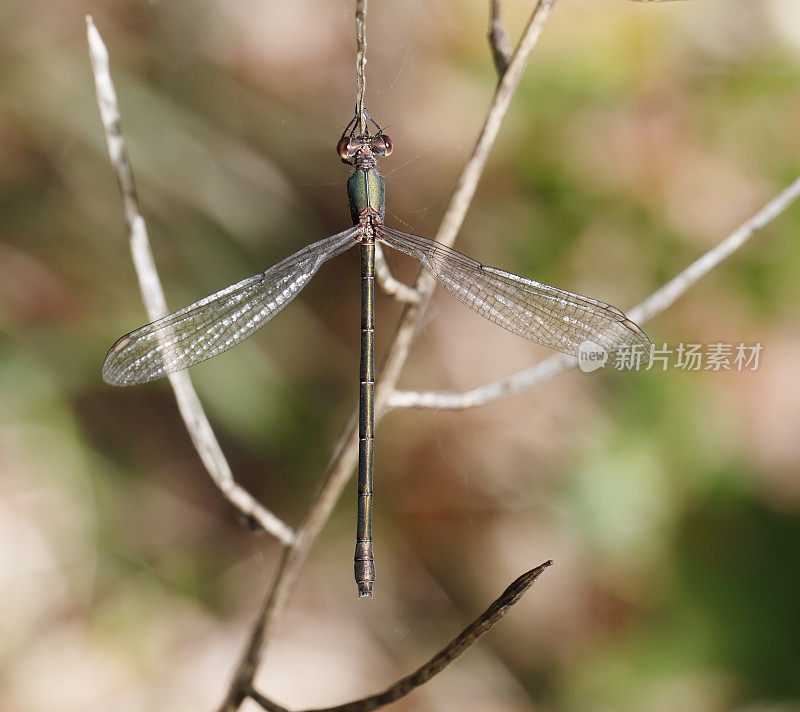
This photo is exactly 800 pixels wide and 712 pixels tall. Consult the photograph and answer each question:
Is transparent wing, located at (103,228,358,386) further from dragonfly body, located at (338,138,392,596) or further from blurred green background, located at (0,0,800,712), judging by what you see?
blurred green background, located at (0,0,800,712)

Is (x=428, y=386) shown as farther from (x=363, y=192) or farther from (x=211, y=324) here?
(x=211, y=324)

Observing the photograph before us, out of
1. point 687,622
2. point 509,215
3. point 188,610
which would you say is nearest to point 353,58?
point 509,215

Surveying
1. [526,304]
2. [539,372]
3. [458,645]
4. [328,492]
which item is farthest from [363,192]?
[458,645]

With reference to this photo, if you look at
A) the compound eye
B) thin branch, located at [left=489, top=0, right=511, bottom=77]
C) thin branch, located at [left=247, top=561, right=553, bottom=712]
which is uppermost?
the compound eye

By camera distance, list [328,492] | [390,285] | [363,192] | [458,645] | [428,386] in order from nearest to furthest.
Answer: [458,645] → [390,285] → [328,492] → [363,192] → [428,386]

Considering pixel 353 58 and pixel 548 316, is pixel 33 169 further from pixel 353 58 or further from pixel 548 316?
pixel 548 316

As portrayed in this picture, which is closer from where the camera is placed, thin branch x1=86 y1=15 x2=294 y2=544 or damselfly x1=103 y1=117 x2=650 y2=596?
thin branch x1=86 y1=15 x2=294 y2=544

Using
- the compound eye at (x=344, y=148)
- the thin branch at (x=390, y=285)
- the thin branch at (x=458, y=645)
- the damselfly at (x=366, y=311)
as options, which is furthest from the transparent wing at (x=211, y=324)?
the thin branch at (x=458, y=645)

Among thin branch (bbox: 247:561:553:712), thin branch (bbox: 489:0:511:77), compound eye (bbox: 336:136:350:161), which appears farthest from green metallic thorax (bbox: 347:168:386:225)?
thin branch (bbox: 247:561:553:712)
